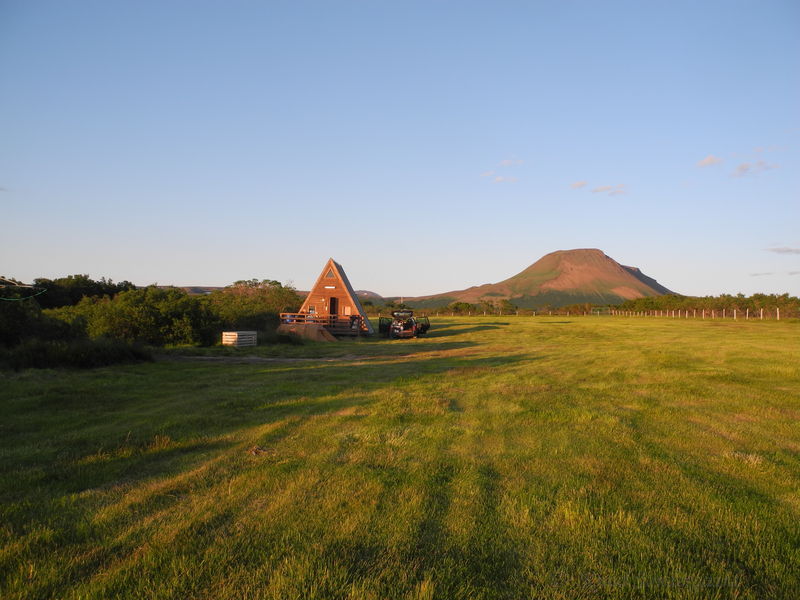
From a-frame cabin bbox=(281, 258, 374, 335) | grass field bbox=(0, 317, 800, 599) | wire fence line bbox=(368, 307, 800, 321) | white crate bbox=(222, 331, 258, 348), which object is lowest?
grass field bbox=(0, 317, 800, 599)

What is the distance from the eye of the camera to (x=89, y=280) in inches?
1548

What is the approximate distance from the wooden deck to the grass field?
81.2 feet

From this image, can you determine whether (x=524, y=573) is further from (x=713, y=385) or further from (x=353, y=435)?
(x=713, y=385)

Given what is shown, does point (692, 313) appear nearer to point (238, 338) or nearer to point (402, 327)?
point (402, 327)

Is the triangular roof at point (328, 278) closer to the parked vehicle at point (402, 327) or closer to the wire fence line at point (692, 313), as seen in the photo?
the parked vehicle at point (402, 327)

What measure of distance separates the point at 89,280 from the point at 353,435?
136 ft

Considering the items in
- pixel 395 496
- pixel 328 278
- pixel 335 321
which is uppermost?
pixel 328 278

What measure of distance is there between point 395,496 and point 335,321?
3297 cm

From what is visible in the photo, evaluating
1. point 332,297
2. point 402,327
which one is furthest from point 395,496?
point 332,297

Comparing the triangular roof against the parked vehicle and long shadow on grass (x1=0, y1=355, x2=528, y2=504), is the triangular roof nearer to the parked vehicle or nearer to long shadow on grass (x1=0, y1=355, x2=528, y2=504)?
the parked vehicle

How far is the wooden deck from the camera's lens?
1394 inches

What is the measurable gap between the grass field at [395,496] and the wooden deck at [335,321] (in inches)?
974

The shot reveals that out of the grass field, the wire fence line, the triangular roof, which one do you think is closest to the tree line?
the triangular roof

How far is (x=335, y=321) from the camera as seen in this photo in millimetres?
37375
